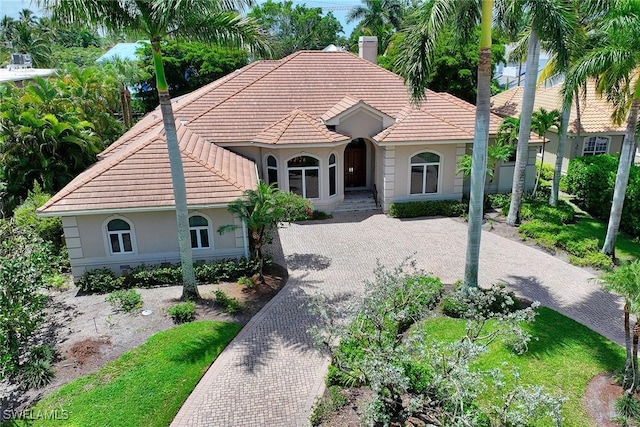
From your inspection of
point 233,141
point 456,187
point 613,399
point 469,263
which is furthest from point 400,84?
point 613,399

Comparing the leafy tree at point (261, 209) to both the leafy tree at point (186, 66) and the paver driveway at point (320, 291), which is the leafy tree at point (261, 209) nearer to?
the paver driveway at point (320, 291)

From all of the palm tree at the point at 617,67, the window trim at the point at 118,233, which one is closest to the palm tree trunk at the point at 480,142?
the palm tree at the point at 617,67

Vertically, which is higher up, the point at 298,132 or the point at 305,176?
the point at 298,132

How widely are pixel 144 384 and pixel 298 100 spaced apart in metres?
17.8

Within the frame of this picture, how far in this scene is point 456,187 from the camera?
958 inches

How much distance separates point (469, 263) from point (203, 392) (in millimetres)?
8760

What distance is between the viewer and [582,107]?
1162 inches

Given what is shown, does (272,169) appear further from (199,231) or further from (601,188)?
(601,188)

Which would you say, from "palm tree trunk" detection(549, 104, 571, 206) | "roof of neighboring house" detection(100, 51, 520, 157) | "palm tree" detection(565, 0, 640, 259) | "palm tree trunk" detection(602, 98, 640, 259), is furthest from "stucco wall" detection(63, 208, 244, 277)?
"palm tree trunk" detection(549, 104, 571, 206)

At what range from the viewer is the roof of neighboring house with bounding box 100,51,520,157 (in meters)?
23.7

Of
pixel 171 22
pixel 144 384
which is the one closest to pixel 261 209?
pixel 171 22

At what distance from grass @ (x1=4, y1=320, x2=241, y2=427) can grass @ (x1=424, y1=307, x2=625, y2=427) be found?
668cm

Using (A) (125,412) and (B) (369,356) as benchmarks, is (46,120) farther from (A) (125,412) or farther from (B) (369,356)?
(B) (369,356)

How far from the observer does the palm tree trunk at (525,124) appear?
18.8 meters
